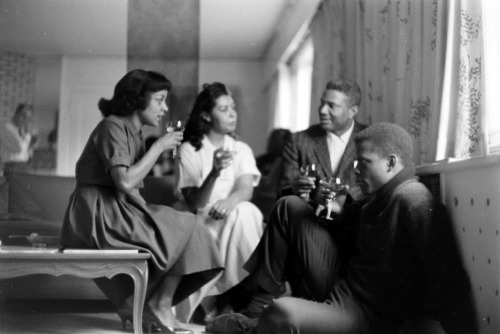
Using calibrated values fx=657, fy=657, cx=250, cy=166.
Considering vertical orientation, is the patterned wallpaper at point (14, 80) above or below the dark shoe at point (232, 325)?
above

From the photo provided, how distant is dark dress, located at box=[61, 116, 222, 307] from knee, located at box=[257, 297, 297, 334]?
0.43 m

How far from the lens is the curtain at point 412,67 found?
1.89 m

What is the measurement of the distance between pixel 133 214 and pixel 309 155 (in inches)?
26.4

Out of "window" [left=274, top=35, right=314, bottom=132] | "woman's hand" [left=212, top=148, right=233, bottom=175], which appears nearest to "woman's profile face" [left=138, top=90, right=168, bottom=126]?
"woman's hand" [left=212, top=148, right=233, bottom=175]

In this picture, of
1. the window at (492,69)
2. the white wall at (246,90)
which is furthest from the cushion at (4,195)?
the window at (492,69)

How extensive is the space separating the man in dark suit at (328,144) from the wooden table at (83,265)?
59 centimetres

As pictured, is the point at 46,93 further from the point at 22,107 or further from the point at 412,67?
the point at 412,67

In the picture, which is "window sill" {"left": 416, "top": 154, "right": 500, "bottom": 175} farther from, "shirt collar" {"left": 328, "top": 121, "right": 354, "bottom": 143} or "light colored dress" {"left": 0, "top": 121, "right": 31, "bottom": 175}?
"light colored dress" {"left": 0, "top": 121, "right": 31, "bottom": 175}

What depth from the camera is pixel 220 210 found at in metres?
2.43

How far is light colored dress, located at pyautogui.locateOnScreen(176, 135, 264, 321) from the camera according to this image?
92.6 inches

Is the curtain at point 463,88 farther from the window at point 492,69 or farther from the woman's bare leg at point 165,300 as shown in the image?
the woman's bare leg at point 165,300

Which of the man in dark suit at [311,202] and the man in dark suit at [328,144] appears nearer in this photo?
the man in dark suit at [311,202]

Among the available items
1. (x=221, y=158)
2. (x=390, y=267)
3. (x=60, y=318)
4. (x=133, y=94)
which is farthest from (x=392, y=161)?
(x=60, y=318)

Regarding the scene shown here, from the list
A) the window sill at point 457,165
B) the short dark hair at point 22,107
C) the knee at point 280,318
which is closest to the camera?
the window sill at point 457,165
